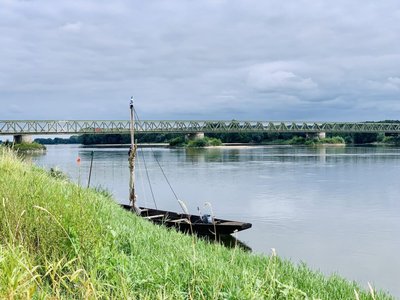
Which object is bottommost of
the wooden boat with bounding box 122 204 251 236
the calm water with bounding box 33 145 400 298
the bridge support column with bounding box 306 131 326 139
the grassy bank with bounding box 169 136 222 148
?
the calm water with bounding box 33 145 400 298

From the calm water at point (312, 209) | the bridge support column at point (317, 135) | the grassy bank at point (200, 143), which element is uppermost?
the bridge support column at point (317, 135)

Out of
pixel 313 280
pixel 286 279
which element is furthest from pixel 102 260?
pixel 313 280

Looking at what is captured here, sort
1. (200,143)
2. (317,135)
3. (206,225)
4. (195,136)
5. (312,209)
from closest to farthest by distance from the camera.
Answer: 1. (206,225)
2. (312,209)
3. (200,143)
4. (195,136)
5. (317,135)

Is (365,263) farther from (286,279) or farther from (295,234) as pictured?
(286,279)

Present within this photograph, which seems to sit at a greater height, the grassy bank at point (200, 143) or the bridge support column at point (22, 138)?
the bridge support column at point (22, 138)

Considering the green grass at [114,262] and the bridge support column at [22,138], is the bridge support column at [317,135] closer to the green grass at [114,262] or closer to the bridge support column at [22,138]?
the bridge support column at [22,138]

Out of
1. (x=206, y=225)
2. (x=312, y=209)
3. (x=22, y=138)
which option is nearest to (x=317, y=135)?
(x=22, y=138)

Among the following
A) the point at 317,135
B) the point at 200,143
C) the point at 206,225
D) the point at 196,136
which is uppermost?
the point at 196,136

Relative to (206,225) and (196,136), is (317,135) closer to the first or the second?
(196,136)

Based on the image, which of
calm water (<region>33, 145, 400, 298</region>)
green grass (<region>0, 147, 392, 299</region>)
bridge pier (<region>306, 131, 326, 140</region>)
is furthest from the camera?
bridge pier (<region>306, 131, 326, 140</region>)

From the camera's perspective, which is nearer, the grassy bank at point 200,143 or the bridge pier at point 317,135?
the grassy bank at point 200,143

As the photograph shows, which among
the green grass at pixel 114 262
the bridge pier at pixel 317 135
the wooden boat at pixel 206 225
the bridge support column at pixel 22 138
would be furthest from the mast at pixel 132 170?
the bridge pier at pixel 317 135

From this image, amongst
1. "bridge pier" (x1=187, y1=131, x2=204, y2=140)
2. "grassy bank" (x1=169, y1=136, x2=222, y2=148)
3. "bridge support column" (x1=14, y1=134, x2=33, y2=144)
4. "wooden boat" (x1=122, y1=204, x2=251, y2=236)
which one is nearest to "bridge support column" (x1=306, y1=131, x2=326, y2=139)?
"grassy bank" (x1=169, y1=136, x2=222, y2=148)

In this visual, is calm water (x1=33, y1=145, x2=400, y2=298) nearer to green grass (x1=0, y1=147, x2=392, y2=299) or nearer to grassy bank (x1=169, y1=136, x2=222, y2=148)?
green grass (x1=0, y1=147, x2=392, y2=299)
